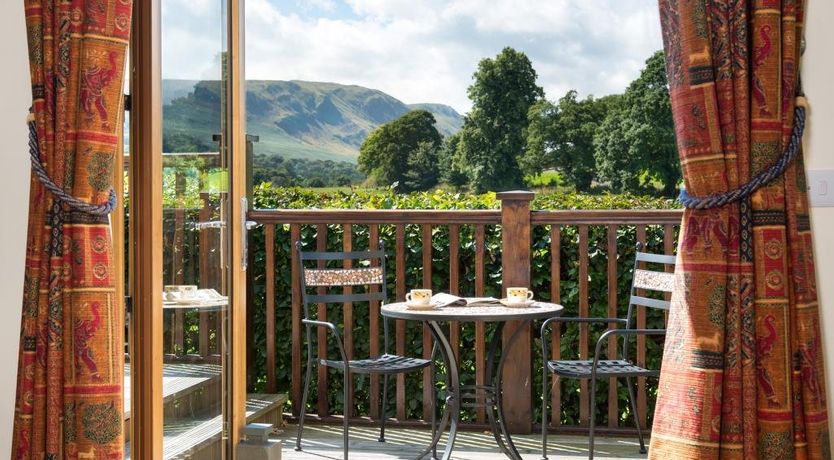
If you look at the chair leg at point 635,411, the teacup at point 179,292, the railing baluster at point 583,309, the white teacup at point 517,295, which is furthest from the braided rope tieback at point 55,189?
the railing baluster at point 583,309

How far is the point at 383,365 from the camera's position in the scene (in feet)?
14.1

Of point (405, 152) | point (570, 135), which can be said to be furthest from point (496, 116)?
point (405, 152)

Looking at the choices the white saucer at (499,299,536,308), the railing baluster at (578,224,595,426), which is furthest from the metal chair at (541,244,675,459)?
the railing baluster at (578,224,595,426)

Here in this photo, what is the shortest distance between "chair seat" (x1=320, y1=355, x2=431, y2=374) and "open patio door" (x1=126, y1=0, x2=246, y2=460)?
0.71 m

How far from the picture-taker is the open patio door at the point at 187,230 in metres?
2.75

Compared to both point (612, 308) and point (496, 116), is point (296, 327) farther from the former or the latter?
point (496, 116)

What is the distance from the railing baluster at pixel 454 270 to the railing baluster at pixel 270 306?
Answer: 3.22ft

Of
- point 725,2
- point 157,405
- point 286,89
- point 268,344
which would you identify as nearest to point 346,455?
point 268,344

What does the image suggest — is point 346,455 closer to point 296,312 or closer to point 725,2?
point 296,312

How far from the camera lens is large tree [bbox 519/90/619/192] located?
12992 millimetres

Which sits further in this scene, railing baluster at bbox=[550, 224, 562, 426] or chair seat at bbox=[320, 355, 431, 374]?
railing baluster at bbox=[550, 224, 562, 426]

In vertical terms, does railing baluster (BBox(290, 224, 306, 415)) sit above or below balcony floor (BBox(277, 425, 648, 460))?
above

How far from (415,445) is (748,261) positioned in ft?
8.31

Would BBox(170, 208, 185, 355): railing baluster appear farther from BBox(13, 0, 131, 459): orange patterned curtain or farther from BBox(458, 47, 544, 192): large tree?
Answer: BBox(458, 47, 544, 192): large tree
